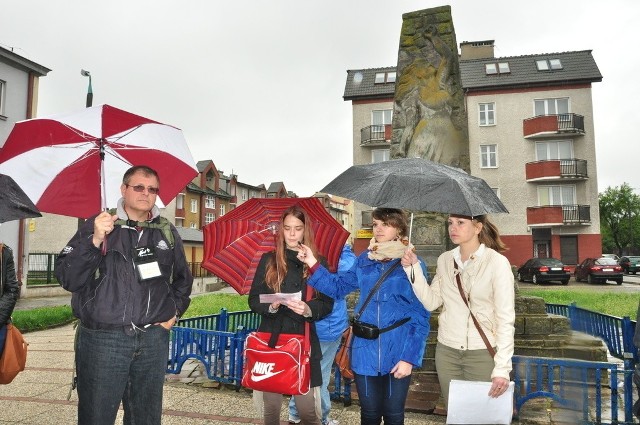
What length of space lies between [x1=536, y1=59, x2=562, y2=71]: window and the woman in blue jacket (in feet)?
112

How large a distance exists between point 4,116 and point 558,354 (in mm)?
21397

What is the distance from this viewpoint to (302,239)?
3346mm

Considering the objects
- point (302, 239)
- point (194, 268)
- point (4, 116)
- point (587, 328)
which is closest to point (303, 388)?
point (302, 239)

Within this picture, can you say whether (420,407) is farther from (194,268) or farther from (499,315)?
(194,268)

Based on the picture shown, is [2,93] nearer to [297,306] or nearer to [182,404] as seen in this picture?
[182,404]

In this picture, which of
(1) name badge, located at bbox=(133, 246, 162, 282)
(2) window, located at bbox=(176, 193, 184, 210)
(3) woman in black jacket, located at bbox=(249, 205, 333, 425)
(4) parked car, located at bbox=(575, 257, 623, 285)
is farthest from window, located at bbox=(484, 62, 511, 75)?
(1) name badge, located at bbox=(133, 246, 162, 282)

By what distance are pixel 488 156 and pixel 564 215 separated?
6173 mm

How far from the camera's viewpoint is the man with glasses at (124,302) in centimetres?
283

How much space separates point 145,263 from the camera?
294 cm

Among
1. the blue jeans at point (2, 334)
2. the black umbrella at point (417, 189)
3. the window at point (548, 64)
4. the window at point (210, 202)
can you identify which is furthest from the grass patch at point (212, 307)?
the window at point (210, 202)

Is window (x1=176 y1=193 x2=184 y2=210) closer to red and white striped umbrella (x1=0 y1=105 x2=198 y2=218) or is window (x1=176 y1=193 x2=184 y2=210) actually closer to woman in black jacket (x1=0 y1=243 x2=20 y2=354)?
woman in black jacket (x1=0 y1=243 x2=20 y2=354)

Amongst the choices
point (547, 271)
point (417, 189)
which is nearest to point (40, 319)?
point (417, 189)

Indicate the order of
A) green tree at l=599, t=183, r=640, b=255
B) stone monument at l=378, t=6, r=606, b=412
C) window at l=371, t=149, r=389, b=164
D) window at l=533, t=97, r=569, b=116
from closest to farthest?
stone monument at l=378, t=6, r=606, b=412
window at l=533, t=97, r=569, b=116
window at l=371, t=149, r=389, b=164
green tree at l=599, t=183, r=640, b=255

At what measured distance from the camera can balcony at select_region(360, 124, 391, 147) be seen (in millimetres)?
33000
